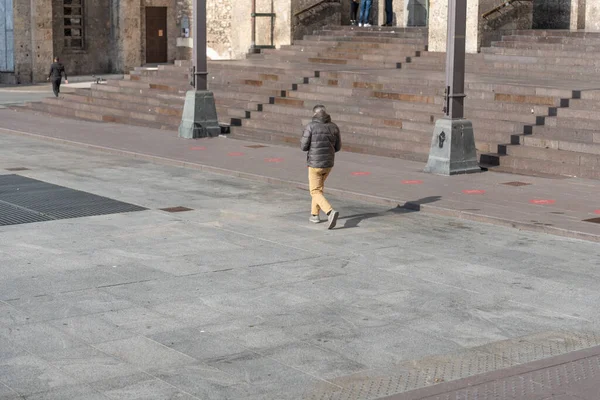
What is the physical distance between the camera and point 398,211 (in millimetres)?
14992

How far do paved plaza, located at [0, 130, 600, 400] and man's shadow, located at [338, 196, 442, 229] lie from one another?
2.2 inches

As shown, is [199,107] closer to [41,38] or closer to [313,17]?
[313,17]

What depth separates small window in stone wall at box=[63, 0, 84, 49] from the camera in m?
47.6

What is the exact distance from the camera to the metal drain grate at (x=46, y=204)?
567 inches

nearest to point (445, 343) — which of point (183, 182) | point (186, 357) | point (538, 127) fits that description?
point (186, 357)

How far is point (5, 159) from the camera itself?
20.3 m

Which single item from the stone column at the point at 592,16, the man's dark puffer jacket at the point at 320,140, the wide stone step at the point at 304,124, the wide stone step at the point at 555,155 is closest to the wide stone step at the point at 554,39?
the stone column at the point at 592,16

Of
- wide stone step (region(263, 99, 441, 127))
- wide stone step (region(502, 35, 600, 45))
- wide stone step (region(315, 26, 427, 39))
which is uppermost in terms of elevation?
wide stone step (region(315, 26, 427, 39))

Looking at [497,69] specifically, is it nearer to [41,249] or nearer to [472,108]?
[472,108]

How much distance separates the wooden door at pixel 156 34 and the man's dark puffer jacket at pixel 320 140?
36.7m

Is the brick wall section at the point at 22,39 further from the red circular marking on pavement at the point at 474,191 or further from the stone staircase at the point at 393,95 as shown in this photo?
the red circular marking on pavement at the point at 474,191

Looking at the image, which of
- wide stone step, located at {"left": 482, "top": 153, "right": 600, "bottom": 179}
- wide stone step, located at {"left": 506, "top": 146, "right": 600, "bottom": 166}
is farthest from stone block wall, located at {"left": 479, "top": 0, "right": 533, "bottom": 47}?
wide stone step, located at {"left": 482, "top": 153, "right": 600, "bottom": 179}

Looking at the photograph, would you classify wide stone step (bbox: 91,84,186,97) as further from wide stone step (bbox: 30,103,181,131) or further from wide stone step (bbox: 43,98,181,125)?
wide stone step (bbox: 30,103,181,131)

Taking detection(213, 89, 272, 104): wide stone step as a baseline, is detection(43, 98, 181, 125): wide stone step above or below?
below
